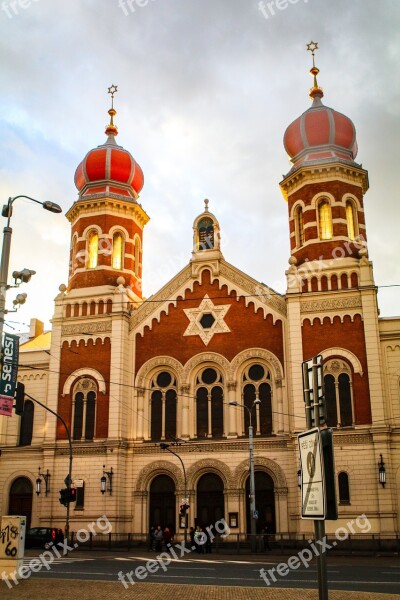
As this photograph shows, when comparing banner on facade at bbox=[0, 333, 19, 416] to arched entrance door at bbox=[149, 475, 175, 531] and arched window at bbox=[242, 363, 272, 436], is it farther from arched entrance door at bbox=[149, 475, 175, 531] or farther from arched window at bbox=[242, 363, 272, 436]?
arched entrance door at bbox=[149, 475, 175, 531]

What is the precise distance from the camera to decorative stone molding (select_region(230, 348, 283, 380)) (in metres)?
38.2

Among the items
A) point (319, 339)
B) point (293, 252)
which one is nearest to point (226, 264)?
point (293, 252)

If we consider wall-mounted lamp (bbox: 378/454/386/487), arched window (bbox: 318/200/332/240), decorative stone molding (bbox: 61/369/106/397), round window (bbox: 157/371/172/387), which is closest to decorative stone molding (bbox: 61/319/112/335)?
decorative stone molding (bbox: 61/369/106/397)

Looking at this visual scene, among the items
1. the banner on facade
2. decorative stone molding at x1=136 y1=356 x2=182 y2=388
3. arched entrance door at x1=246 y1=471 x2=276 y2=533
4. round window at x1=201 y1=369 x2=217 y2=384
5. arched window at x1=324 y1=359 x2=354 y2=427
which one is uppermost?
decorative stone molding at x1=136 y1=356 x2=182 y2=388

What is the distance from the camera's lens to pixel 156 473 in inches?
1526

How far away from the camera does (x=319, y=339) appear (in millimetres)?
37312

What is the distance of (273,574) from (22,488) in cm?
2563

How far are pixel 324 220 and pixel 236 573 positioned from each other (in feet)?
85.7

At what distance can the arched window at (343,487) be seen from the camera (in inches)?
1348

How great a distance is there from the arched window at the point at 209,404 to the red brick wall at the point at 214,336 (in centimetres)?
155

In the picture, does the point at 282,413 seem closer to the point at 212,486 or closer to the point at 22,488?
the point at 212,486

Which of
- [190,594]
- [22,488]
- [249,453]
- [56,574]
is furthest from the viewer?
[22,488]

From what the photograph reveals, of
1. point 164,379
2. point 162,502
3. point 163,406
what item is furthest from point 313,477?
point 164,379

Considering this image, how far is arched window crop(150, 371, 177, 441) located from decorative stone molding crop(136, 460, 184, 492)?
1.60 meters
